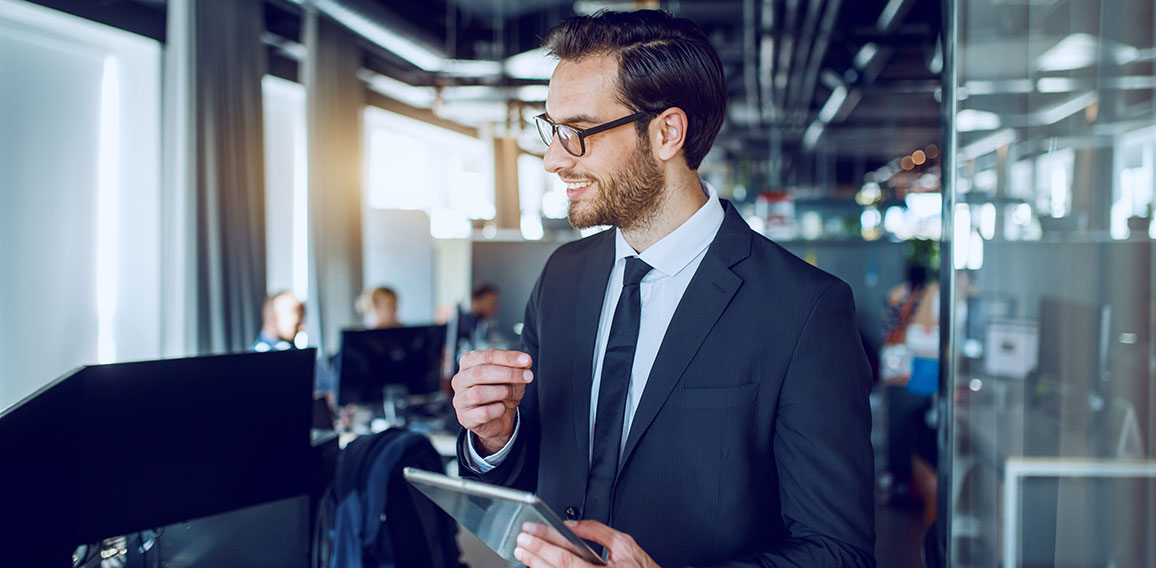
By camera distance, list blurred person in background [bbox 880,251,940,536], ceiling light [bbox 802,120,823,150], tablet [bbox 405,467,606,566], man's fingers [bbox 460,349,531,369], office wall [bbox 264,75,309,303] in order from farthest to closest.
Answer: ceiling light [bbox 802,120,823,150] → office wall [bbox 264,75,309,303] → blurred person in background [bbox 880,251,940,536] → man's fingers [bbox 460,349,531,369] → tablet [bbox 405,467,606,566]

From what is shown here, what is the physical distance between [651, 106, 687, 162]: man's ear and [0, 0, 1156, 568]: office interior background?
218mm

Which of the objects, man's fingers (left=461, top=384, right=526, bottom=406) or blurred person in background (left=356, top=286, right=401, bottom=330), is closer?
man's fingers (left=461, top=384, right=526, bottom=406)

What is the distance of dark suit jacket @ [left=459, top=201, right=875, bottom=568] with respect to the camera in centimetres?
121

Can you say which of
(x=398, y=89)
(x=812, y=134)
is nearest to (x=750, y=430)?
(x=398, y=89)

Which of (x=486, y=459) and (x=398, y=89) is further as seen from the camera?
(x=398, y=89)

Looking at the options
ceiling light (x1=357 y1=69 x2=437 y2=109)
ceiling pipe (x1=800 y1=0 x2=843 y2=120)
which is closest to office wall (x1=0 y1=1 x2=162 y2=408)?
ceiling light (x1=357 y1=69 x2=437 y2=109)

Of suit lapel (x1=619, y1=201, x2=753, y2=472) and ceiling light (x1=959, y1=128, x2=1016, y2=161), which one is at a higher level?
ceiling light (x1=959, y1=128, x2=1016, y2=161)

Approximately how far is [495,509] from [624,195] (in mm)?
628

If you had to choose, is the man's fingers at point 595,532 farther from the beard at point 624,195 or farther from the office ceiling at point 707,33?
the office ceiling at point 707,33

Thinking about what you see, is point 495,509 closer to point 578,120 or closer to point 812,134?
point 578,120

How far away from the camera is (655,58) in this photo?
1.33 m

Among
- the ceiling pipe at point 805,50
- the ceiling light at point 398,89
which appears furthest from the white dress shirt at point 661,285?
the ceiling light at point 398,89

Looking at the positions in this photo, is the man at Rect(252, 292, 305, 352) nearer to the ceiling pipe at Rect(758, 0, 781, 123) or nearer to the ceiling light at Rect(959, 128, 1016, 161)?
the ceiling light at Rect(959, 128, 1016, 161)

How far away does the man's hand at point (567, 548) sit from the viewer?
0.98 m
